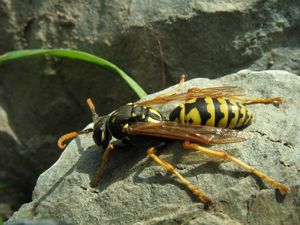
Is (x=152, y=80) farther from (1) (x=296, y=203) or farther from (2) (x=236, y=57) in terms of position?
(1) (x=296, y=203)

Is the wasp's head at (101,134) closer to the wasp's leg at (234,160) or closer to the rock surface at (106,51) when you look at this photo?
the wasp's leg at (234,160)

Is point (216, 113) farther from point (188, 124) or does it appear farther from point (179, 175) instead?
point (179, 175)

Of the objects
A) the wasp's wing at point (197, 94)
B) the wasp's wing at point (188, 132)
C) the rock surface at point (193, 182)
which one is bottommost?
the rock surface at point (193, 182)

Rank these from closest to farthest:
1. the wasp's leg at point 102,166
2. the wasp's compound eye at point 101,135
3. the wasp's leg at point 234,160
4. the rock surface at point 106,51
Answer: the wasp's leg at point 234,160 → the wasp's leg at point 102,166 → the wasp's compound eye at point 101,135 → the rock surface at point 106,51

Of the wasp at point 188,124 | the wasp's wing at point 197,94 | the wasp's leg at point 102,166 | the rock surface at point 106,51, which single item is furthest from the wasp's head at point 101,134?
the rock surface at point 106,51

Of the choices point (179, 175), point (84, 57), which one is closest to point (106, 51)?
point (84, 57)

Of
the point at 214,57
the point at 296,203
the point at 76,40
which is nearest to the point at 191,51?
the point at 214,57

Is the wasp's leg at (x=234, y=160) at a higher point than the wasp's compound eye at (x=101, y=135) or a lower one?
lower

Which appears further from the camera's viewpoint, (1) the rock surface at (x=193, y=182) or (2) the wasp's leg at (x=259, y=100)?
(2) the wasp's leg at (x=259, y=100)
